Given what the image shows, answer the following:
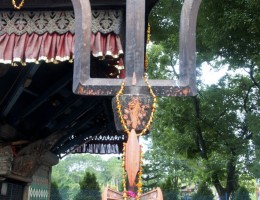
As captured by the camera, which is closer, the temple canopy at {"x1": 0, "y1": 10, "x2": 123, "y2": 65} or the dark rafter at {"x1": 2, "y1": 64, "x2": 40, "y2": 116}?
the temple canopy at {"x1": 0, "y1": 10, "x2": 123, "y2": 65}

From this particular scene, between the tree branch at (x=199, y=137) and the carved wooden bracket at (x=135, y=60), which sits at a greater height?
the tree branch at (x=199, y=137)

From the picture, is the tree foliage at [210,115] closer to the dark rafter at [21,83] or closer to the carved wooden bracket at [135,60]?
the dark rafter at [21,83]

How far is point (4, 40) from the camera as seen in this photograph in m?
4.70

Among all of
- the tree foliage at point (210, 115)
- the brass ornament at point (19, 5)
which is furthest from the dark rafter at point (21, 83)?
the tree foliage at point (210, 115)

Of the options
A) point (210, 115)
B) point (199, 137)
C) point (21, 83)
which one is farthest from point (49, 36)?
point (199, 137)

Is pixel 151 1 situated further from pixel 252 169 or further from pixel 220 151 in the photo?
pixel 220 151

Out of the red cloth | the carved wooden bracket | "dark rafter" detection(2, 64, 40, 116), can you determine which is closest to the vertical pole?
the carved wooden bracket

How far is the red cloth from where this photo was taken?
4512 mm

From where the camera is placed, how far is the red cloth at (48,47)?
4512mm

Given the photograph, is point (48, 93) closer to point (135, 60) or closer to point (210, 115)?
point (135, 60)

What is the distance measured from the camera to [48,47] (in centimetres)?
459

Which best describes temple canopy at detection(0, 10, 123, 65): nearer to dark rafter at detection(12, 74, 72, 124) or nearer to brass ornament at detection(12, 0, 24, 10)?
brass ornament at detection(12, 0, 24, 10)

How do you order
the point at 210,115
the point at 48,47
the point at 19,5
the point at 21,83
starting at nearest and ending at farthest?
the point at 48,47 < the point at 19,5 < the point at 21,83 < the point at 210,115

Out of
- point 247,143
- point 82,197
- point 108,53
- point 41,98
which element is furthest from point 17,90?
point 247,143
